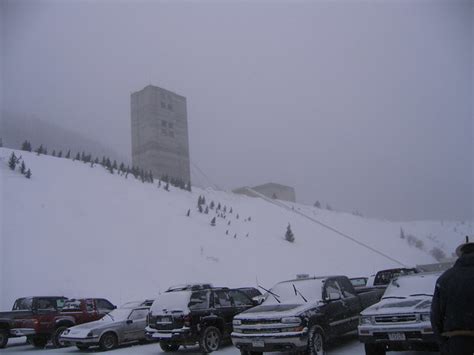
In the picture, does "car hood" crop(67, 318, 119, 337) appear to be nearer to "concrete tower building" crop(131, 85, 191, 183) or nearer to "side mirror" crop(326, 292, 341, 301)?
"side mirror" crop(326, 292, 341, 301)

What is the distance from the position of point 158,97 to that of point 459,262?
67.7 meters

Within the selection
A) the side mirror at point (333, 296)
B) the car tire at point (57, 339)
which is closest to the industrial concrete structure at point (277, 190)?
the car tire at point (57, 339)

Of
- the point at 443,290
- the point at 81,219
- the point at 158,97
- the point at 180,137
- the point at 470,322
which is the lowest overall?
the point at 470,322

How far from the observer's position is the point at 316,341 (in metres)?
8.92

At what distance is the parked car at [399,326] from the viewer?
7.67 metres

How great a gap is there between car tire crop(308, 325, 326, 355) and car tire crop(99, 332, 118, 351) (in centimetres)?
659

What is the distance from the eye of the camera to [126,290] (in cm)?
2181

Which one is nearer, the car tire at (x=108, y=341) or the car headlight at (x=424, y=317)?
the car headlight at (x=424, y=317)

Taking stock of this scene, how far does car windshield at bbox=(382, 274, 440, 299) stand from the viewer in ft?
29.3

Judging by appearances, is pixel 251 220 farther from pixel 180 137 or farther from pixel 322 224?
pixel 180 137

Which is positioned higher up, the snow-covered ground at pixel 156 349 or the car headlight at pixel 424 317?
the car headlight at pixel 424 317

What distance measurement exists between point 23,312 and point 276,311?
29.6 ft

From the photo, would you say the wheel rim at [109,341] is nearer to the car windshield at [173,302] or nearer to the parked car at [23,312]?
the car windshield at [173,302]

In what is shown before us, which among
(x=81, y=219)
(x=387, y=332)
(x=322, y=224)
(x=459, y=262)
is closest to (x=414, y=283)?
(x=387, y=332)
